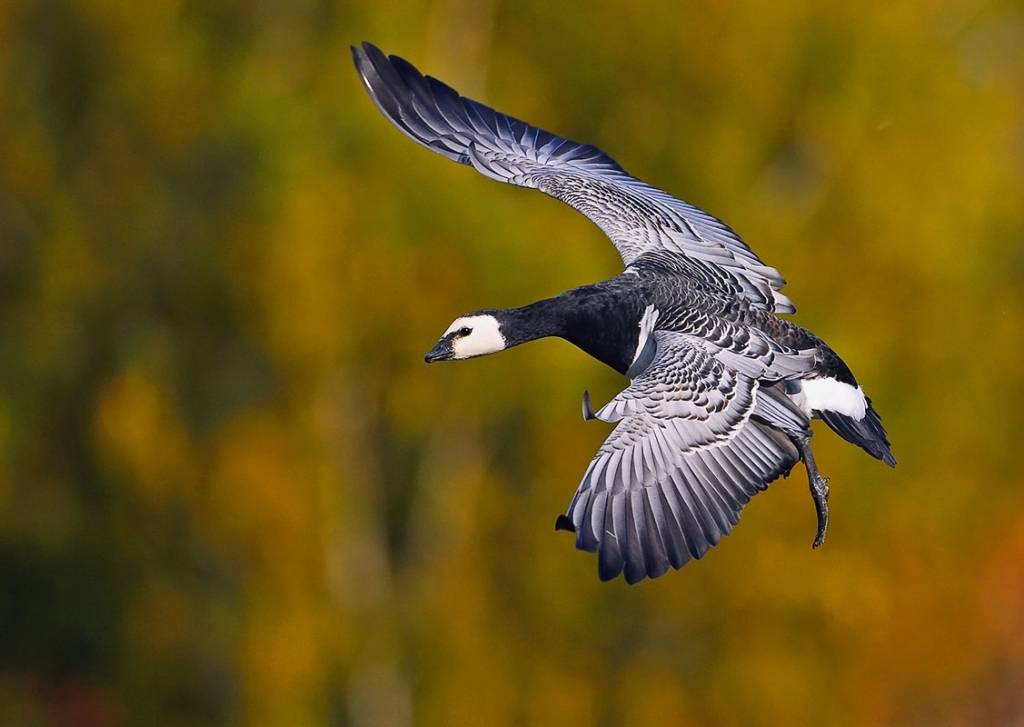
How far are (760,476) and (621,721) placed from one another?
33.6ft

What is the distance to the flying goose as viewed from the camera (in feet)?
24.0

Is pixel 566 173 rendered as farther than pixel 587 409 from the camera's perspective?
Yes

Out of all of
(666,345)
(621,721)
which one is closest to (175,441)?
(621,721)

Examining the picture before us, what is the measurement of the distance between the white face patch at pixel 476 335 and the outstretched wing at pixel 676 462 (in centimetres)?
81

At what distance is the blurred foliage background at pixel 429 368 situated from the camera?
→ 1723cm

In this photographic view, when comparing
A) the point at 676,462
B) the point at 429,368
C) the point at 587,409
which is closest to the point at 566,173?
the point at 676,462

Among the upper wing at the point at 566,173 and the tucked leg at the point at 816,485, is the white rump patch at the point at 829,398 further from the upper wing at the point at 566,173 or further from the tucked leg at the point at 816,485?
the upper wing at the point at 566,173

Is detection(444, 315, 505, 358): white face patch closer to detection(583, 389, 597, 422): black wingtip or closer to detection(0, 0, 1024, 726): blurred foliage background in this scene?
detection(583, 389, 597, 422): black wingtip

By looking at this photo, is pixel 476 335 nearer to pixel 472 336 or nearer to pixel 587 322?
pixel 472 336

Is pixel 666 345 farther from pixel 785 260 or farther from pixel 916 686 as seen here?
pixel 916 686

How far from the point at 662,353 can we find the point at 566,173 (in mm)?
2142

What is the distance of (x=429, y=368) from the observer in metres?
17.3

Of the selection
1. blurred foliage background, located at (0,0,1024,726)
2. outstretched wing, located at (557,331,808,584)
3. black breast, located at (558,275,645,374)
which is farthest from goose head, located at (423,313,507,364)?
blurred foliage background, located at (0,0,1024,726)

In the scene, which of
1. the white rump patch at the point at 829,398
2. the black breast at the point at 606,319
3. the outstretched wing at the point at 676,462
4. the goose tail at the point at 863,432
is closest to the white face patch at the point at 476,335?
the black breast at the point at 606,319
